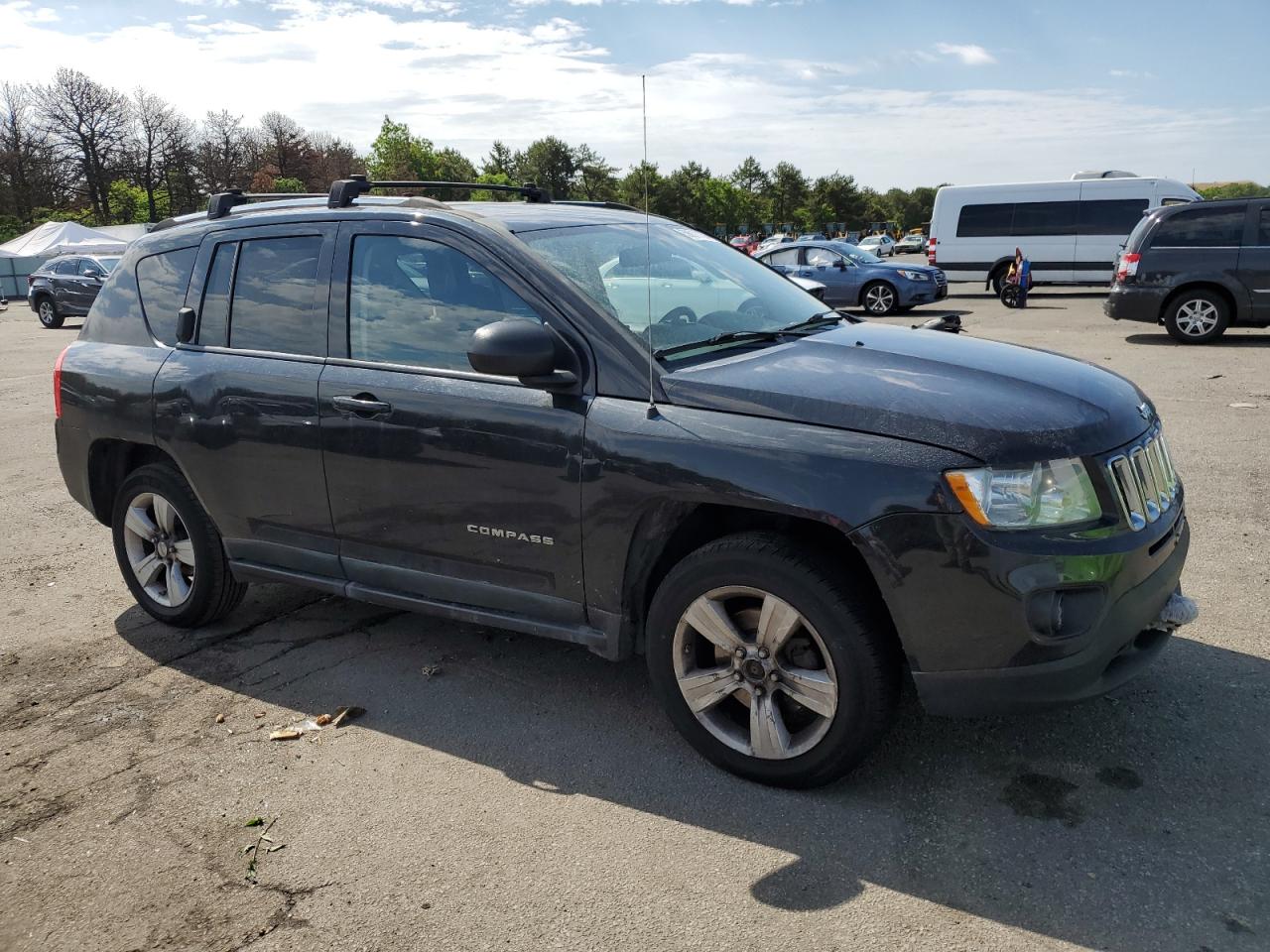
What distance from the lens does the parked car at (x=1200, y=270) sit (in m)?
13.5

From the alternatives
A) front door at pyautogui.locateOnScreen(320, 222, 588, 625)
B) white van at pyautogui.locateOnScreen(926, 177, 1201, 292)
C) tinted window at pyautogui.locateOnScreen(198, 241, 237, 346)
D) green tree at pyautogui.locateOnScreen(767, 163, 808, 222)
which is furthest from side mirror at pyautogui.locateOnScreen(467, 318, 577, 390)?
green tree at pyautogui.locateOnScreen(767, 163, 808, 222)

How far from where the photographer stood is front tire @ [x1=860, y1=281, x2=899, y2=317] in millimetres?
19797

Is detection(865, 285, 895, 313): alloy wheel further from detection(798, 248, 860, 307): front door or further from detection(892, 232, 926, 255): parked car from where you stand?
detection(892, 232, 926, 255): parked car

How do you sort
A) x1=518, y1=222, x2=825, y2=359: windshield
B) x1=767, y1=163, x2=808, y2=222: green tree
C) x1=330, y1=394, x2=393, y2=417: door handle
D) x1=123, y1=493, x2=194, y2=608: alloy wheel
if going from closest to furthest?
x1=518, y1=222, x2=825, y2=359: windshield < x1=330, y1=394, x2=393, y2=417: door handle < x1=123, y1=493, x2=194, y2=608: alloy wheel < x1=767, y1=163, x2=808, y2=222: green tree

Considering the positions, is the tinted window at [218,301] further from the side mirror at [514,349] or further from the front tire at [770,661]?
the front tire at [770,661]

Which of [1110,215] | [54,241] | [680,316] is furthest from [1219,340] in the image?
[54,241]

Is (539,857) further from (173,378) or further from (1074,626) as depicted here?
(173,378)

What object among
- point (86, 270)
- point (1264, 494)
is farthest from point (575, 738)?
point (86, 270)

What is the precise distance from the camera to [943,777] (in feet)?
10.8

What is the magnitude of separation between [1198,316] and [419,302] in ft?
43.7

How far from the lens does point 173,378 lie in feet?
14.5

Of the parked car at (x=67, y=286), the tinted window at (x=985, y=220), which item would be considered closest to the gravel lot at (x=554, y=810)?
the tinted window at (x=985, y=220)

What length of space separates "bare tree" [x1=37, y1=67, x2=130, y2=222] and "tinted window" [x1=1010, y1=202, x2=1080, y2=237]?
56.2 m

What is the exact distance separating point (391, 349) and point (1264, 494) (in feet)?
17.5
